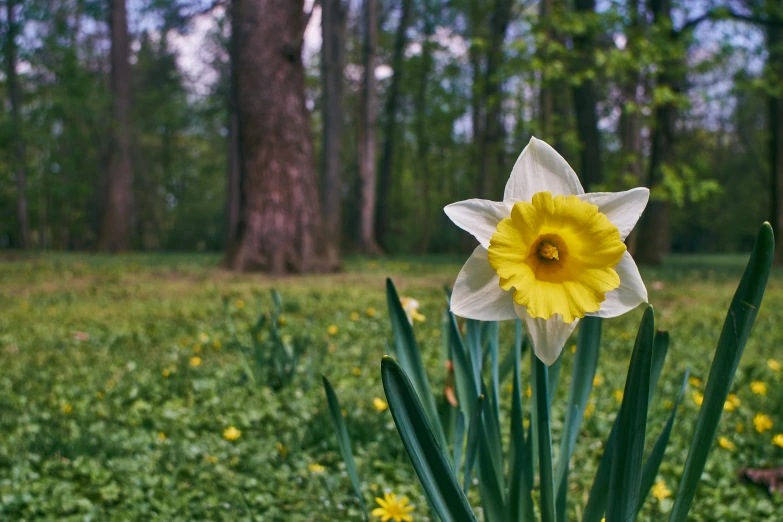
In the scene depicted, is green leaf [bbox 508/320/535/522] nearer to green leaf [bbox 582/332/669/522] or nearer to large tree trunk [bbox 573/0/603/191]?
green leaf [bbox 582/332/669/522]

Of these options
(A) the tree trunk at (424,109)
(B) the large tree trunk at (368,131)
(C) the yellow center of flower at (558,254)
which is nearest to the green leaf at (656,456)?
(C) the yellow center of flower at (558,254)

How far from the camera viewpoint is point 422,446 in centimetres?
82

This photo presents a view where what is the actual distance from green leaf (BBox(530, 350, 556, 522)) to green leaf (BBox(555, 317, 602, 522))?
0.12 m

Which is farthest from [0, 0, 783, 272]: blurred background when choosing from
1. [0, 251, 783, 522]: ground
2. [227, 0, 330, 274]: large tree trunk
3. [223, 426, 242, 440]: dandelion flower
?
[223, 426, 242, 440]: dandelion flower

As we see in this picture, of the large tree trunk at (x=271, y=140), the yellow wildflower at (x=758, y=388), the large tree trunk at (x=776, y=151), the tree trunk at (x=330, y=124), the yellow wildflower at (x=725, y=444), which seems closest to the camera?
the yellow wildflower at (x=725, y=444)

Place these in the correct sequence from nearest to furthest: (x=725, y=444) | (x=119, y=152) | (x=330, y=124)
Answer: (x=725, y=444) < (x=330, y=124) < (x=119, y=152)

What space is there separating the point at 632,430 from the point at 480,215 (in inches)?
13.9

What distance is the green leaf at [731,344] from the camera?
2.62 ft

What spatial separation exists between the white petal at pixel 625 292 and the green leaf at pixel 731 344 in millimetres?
115

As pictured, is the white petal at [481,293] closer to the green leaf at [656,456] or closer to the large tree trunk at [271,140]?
the green leaf at [656,456]

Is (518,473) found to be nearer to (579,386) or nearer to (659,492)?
(579,386)

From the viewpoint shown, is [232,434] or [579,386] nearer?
[579,386]

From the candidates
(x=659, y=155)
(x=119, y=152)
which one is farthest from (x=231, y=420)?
(x=119, y=152)

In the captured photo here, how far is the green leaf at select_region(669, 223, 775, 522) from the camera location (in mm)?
798
